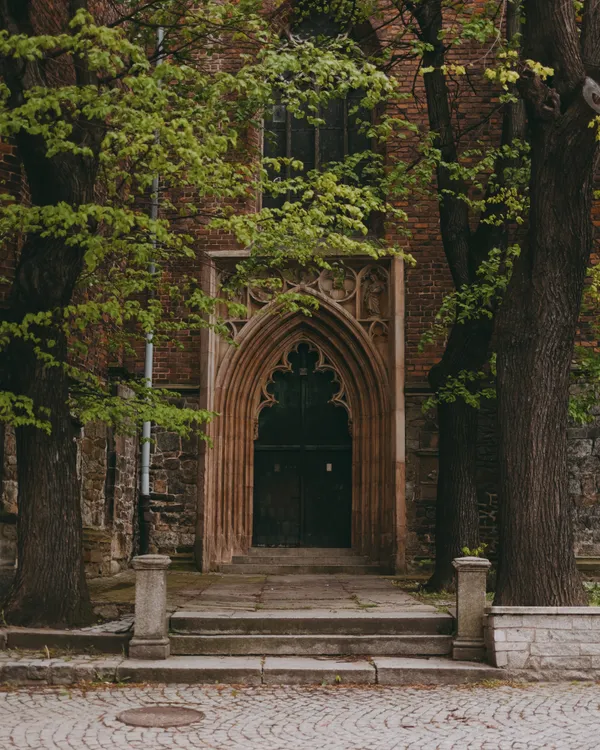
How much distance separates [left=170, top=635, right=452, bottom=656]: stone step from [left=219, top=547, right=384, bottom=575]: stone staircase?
16.1 ft

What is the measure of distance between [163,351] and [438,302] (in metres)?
4.17

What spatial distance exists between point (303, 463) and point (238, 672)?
21.6 ft

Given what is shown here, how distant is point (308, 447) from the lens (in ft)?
45.2

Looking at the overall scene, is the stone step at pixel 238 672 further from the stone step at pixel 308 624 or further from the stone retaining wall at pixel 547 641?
the stone step at pixel 308 624

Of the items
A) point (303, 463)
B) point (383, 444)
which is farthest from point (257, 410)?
point (383, 444)

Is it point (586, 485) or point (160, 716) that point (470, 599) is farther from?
point (586, 485)

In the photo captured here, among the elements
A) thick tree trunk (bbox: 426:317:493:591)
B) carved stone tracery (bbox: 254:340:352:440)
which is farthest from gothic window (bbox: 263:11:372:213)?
thick tree trunk (bbox: 426:317:493:591)

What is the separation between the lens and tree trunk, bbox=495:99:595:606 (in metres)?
7.93

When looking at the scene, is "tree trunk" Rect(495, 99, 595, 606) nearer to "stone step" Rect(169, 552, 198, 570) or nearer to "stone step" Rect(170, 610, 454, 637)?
"stone step" Rect(170, 610, 454, 637)

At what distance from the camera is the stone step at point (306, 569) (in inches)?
508

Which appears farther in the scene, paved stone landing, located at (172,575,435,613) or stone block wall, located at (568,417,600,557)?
stone block wall, located at (568,417,600,557)

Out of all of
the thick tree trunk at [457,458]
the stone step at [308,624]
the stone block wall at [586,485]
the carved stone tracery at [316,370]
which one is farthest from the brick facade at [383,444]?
the stone step at [308,624]

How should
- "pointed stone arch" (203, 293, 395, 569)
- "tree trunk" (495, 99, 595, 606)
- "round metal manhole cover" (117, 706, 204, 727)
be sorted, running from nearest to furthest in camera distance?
"round metal manhole cover" (117, 706, 204, 727), "tree trunk" (495, 99, 595, 606), "pointed stone arch" (203, 293, 395, 569)

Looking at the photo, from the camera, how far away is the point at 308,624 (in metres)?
8.12
